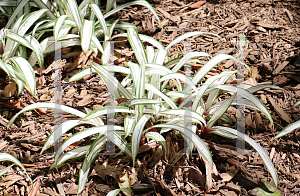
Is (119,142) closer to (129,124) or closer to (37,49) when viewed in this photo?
(129,124)

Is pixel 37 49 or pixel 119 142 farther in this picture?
pixel 37 49

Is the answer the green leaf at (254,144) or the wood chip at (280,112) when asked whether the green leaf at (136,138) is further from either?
the wood chip at (280,112)

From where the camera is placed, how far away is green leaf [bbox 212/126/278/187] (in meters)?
1.32

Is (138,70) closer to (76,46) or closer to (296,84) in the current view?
(76,46)

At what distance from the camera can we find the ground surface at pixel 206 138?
1.42 meters

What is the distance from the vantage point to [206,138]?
158 cm

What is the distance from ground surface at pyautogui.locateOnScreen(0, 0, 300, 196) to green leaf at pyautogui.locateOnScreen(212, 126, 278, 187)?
8 cm

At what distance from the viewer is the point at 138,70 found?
1405 mm

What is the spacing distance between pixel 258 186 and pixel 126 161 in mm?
696

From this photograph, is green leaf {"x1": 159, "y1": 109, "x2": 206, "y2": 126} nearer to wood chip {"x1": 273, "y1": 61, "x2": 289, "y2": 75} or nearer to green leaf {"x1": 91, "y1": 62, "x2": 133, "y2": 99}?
green leaf {"x1": 91, "y1": 62, "x2": 133, "y2": 99}

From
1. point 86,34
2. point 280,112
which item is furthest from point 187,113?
point 86,34

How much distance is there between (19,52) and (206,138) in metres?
1.31

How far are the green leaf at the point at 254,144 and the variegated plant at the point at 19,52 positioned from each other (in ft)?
3.57

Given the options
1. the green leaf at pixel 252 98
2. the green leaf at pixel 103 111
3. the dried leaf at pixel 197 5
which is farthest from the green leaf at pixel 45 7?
the green leaf at pixel 252 98
